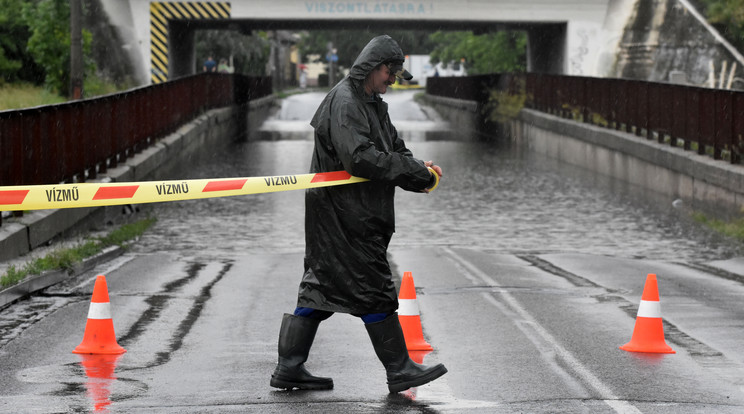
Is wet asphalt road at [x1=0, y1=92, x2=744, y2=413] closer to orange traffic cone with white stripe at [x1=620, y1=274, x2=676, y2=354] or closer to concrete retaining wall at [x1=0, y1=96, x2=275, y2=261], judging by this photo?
orange traffic cone with white stripe at [x1=620, y1=274, x2=676, y2=354]

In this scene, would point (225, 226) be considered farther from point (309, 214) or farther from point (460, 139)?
point (460, 139)

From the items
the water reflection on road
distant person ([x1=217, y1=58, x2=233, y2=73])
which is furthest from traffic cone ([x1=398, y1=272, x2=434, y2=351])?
distant person ([x1=217, y1=58, x2=233, y2=73])

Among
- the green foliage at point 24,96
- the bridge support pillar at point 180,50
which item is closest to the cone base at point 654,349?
the green foliage at point 24,96

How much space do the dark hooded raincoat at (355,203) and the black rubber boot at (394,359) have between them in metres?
0.12

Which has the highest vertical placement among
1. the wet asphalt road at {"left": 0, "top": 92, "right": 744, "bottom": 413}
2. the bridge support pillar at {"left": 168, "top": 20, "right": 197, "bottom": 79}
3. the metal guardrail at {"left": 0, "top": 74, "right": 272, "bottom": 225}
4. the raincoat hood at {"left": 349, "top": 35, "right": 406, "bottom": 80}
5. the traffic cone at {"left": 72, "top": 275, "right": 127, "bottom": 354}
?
the bridge support pillar at {"left": 168, "top": 20, "right": 197, "bottom": 79}

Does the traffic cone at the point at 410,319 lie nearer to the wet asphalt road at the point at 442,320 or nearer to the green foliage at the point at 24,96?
the wet asphalt road at the point at 442,320

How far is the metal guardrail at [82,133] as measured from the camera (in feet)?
43.6

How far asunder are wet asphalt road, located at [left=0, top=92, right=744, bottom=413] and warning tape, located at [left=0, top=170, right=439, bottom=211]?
997 millimetres

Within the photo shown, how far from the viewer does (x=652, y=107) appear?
78.2 ft

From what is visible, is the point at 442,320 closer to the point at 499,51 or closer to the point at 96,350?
the point at 96,350

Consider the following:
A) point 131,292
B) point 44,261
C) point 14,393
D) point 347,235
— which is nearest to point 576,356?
point 347,235

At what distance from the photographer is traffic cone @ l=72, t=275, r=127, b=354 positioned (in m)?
7.79

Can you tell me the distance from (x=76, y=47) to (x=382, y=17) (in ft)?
42.9

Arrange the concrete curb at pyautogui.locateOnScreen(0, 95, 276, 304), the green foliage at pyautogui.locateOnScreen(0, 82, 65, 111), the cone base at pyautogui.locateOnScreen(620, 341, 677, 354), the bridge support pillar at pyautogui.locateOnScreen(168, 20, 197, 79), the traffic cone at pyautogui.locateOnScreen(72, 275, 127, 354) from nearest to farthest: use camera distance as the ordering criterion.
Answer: the traffic cone at pyautogui.locateOnScreen(72, 275, 127, 354), the cone base at pyautogui.locateOnScreen(620, 341, 677, 354), the concrete curb at pyautogui.locateOnScreen(0, 95, 276, 304), the green foliage at pyautogui.locateOnScreen(0, 82, 65, 111), the bridge support pillar at pyautogui.locateOnScreen(168, 20, 197, 79)
